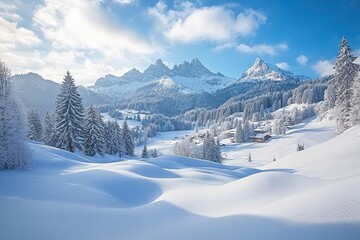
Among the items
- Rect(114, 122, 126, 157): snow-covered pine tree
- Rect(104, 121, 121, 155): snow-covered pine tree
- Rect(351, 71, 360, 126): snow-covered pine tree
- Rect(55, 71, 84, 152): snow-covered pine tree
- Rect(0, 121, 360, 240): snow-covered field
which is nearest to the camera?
Rect(0, 121, 360, 240): snow-covered field

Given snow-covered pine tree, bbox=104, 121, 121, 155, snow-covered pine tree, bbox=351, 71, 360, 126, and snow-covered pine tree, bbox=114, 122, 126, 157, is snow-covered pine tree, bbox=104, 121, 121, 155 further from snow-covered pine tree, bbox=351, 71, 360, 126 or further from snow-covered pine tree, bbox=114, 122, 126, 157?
snow-covered pine tree, bbox=351, 71, 360, 126

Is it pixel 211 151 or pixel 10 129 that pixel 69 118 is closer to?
pixel 10 129

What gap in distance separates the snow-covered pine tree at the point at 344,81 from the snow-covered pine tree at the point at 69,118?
40.9m

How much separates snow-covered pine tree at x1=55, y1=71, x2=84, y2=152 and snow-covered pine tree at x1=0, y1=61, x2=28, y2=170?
20.4 metres

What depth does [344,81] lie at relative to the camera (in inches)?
1308

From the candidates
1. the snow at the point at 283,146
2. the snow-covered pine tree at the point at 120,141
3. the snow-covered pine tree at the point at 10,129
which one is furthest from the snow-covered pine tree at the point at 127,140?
the snow-covered pine tree at the point at 10,129

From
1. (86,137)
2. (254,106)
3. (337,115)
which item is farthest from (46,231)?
(254,106)

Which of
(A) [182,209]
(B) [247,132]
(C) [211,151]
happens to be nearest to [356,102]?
(A) [182,209]

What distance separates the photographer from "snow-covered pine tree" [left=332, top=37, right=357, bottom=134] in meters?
32.6

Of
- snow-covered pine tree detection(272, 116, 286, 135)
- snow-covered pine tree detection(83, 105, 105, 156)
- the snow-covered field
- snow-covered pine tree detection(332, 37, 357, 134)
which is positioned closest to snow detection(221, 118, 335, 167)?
snow-covered pine tree detection(272, 116, 286, 135)

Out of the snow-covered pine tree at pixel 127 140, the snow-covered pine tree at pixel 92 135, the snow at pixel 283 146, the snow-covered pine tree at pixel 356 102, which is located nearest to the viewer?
the snow-covered pine tree at pixel 356 102

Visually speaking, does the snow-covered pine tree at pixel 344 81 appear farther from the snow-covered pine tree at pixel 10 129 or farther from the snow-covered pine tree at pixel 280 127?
the snow-covered pine tree at pixel 280 127

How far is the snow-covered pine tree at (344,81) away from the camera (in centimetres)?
3256

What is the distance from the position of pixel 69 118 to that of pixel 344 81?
42914mm
